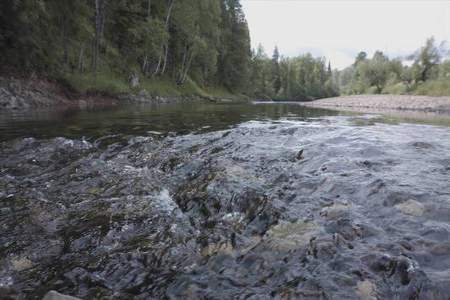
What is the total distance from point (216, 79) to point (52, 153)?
56919mm

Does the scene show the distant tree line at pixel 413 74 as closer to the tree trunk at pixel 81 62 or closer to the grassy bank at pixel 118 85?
the grassy bank at pixel 118 85

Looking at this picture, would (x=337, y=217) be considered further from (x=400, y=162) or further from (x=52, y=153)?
(x=52, y=153)

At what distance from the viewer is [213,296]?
232 centimetres

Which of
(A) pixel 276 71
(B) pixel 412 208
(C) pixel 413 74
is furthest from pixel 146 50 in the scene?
(A) pixel 276 71

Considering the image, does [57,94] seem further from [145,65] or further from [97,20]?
[145,65]

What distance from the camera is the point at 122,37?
34.6m

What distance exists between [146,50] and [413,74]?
54.4 m

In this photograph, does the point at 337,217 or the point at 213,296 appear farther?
the point at 337,217

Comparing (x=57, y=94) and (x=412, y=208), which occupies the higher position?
(x=57, y=94)

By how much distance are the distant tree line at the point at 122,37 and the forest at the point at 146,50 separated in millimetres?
59

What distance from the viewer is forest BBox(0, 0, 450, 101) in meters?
18.0

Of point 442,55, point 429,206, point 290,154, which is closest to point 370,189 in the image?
point 429,206

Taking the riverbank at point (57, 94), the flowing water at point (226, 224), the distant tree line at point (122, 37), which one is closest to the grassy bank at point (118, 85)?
the riverbank at point (57, 94)

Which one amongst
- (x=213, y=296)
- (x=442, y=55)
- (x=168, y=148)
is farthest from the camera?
(x=442, y=55)
